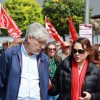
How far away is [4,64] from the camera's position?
485 centimetres

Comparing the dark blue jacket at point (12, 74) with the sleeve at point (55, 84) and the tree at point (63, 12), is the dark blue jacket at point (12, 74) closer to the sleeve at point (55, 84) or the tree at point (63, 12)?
the sleeve at point (55, 84)

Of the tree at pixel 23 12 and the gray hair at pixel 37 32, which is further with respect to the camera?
the tree at pixel 23 12

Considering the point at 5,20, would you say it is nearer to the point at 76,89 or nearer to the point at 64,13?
the point at 76,89

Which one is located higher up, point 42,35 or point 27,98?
point 42,35

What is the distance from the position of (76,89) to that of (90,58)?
0.42m

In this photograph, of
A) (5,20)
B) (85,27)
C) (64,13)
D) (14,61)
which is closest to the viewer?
(14,61)

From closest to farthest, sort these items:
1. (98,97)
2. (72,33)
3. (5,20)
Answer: (98,97) → (5,20) → (72,33)

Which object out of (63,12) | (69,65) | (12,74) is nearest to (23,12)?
(63,12)

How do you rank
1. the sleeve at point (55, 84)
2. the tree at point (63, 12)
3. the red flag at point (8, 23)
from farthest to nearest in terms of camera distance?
the tree at point (63, 12) < the red flag at point (8, 23) < the sleeve at point (55, 84)

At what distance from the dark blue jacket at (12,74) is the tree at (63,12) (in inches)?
1408

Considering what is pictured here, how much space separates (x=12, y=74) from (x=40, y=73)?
1.03ft

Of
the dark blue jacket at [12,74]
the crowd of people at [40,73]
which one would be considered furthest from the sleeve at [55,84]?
the dark blue jacket at [12,74]

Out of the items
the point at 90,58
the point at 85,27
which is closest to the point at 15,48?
the point at 90,58

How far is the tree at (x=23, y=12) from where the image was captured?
152 feet
